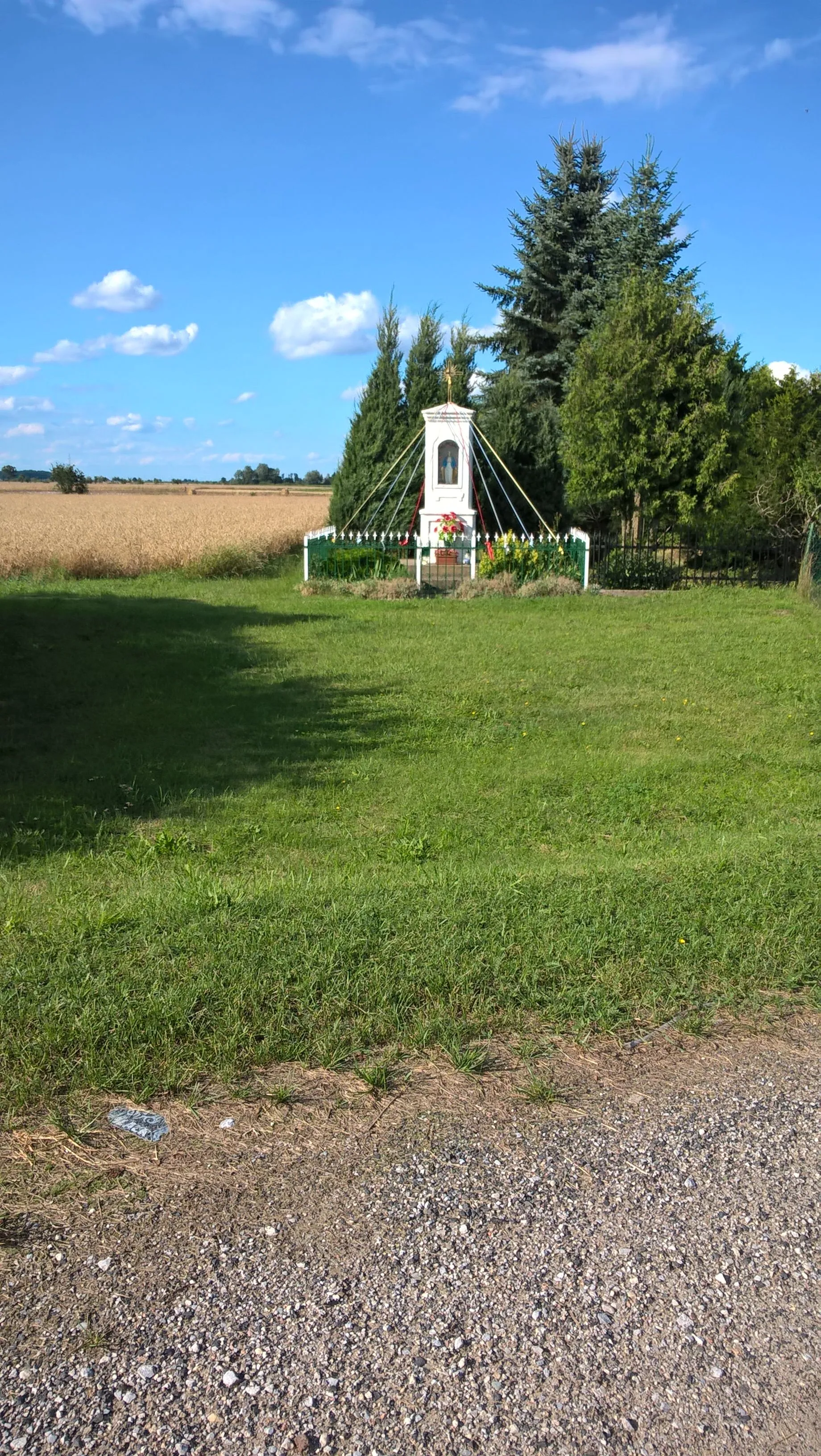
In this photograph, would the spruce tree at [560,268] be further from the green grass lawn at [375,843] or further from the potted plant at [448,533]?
the green grass lawn at [375,843]

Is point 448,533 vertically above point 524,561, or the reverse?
point 448,533

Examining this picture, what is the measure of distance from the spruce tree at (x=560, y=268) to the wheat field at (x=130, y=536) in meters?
8.74

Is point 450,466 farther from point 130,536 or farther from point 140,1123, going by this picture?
point 140,1123

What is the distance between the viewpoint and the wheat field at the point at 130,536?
67.8ft

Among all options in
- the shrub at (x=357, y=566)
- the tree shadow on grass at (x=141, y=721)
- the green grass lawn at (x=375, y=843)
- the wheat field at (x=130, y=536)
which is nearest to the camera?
the green grass lawn at (x=375, y=843)

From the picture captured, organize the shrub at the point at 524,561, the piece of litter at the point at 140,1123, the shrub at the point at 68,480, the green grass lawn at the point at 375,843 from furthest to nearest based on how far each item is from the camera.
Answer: the shrub at the point at 68,480, the shrub at the point at 524,561, the green grass lawn at the point at 375,843, the piece of litter at the point at 140,1123

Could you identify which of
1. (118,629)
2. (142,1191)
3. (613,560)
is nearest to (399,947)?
(142,1191)

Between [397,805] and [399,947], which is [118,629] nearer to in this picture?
[397,805]

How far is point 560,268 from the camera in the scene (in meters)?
33.6

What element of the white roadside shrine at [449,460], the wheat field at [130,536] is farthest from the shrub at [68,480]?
the white roadside shrine at [449,460]

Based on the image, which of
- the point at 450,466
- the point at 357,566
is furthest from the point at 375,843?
the point at 450,466

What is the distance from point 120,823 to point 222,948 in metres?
2.33

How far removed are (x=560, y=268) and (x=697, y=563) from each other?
51.7ft

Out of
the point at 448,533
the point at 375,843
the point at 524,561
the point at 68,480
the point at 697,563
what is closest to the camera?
the point at 375,843
